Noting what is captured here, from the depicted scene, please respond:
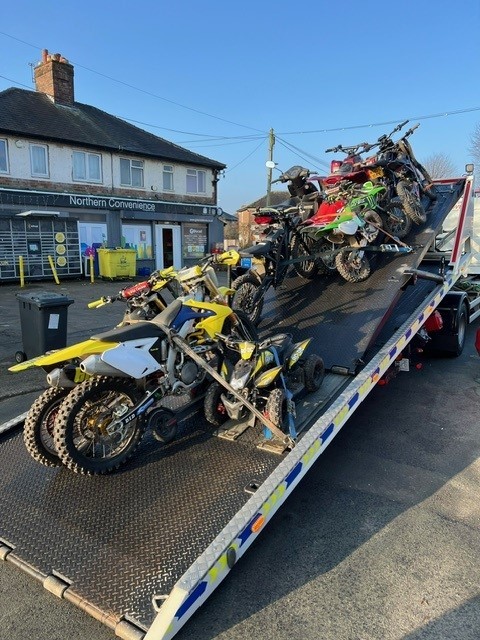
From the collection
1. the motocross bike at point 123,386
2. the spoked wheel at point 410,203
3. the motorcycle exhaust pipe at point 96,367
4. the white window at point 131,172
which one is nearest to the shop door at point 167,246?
the white window at point 131,172

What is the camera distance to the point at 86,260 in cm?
1880

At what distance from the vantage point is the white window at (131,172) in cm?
2081

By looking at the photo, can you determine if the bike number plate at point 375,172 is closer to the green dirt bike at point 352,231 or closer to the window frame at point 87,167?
the green dirt bike at point 352,231

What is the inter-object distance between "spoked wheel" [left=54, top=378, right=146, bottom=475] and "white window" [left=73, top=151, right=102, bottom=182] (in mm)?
18005

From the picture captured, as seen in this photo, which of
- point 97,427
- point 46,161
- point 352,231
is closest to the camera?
point 97,427

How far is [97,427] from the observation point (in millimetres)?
3252

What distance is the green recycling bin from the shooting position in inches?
256

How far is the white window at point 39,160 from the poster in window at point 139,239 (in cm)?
375

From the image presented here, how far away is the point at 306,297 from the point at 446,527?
3.42 meters

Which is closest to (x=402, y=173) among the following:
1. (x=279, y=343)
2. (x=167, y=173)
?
(x=279, y=343)

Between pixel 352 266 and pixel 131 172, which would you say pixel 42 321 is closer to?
pixel 352 266

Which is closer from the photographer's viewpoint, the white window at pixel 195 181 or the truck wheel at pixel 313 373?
the truck wheel at pixel 313 373

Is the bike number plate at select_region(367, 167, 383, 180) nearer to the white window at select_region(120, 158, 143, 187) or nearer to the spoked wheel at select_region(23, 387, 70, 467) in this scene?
the spoked wheel at select_region(23, 387, 70, 467)

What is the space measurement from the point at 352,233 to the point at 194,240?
18.5 meters
